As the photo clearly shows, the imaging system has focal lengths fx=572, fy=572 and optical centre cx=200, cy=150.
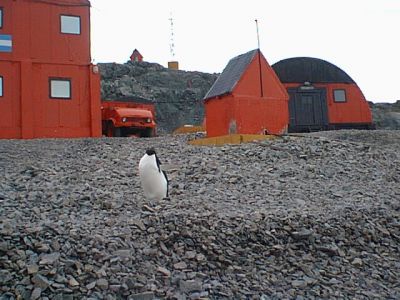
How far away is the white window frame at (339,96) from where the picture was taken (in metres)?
22.1

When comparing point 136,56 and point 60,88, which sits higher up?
point 136,56

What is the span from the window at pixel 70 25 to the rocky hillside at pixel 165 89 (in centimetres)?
1741

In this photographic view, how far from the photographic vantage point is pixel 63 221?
23.7ft

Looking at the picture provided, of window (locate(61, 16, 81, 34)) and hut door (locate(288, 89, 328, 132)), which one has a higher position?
window (locate(61, 16, 81, 34))

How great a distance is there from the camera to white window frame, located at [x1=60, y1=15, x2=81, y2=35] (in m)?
17.8

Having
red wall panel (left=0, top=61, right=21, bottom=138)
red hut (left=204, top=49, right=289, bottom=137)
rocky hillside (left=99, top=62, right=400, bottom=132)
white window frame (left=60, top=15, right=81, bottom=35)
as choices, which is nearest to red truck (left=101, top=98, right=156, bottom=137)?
white window frame (left=60, top=15, right=81, bottom=35)

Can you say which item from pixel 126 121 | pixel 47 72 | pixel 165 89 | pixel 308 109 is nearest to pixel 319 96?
pixel 308 109

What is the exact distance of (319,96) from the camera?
2195cm

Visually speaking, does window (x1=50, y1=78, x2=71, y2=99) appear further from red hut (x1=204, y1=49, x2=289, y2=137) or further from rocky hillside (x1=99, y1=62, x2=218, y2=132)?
rocky hillside (x1=99, y1=62, x2=218, y2=132)

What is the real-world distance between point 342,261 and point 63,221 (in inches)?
139

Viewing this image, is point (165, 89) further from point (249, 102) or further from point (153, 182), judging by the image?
point (153, 182)

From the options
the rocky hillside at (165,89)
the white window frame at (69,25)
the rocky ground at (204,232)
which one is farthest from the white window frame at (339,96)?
the rocky hillside at (165,89)

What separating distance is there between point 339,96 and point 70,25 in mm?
10576

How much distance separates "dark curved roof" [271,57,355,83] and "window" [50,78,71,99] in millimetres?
8229
